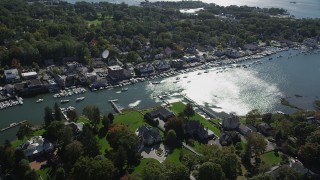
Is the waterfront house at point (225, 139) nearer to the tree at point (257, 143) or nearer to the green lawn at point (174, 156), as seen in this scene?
the tree at point (257, 143)

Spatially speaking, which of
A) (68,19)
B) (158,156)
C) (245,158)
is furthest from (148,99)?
(68,19)

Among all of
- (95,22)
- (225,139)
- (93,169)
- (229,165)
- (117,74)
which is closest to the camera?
(93,169)

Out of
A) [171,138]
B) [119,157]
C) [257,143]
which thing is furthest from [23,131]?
[257,143]

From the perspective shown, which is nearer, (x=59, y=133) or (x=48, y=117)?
(x=59, y=133)

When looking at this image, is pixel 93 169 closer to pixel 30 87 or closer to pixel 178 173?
pixel 178 173

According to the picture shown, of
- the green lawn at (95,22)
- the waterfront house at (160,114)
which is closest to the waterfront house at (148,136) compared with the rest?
the waterfront house at (160,114)

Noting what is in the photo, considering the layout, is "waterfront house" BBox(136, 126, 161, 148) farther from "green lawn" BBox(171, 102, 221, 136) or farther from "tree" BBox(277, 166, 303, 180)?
"tree" BBox(277, 166, 303, 180)

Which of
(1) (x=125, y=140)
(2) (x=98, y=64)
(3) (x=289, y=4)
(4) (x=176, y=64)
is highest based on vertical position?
(3) (x=289, y=4)

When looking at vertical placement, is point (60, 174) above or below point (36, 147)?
below
